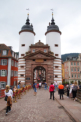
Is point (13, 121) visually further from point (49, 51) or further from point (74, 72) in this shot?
point (74, 72)

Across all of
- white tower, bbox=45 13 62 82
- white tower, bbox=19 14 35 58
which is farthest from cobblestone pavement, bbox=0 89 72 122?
white tower, bbox=19 14 35 58

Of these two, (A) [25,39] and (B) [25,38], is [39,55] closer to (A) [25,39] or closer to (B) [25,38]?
(A) [25,39]

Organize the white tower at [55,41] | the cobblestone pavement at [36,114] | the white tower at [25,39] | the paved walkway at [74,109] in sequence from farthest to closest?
the white tower at [25,39]
the white tower at [55,41]
the paved walkway at [74,109]
the cobblestone pavement at [36,114]

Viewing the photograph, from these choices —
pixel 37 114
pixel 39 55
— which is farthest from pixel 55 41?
pixel 37 114

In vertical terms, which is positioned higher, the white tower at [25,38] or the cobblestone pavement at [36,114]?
the white tower at [25,38]

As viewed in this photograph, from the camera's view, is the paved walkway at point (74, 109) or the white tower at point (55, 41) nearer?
the paved walkway at point (74, 109)

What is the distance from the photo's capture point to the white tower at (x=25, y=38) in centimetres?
3125

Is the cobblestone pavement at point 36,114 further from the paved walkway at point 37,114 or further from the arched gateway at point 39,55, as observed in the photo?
the arched gateway at point 39,55

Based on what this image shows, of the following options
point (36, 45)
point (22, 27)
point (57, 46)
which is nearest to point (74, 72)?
point (57, 46)

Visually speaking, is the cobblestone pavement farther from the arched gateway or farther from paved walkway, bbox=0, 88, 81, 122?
the arched gateway

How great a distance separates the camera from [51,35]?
31875 mm

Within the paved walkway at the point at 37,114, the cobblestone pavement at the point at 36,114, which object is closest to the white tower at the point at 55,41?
the paved walkway at the point at 37,114

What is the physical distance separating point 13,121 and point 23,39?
27.4m

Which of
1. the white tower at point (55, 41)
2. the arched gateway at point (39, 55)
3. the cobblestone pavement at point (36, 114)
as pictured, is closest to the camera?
the cobblestone pavement at point (36, 114)
